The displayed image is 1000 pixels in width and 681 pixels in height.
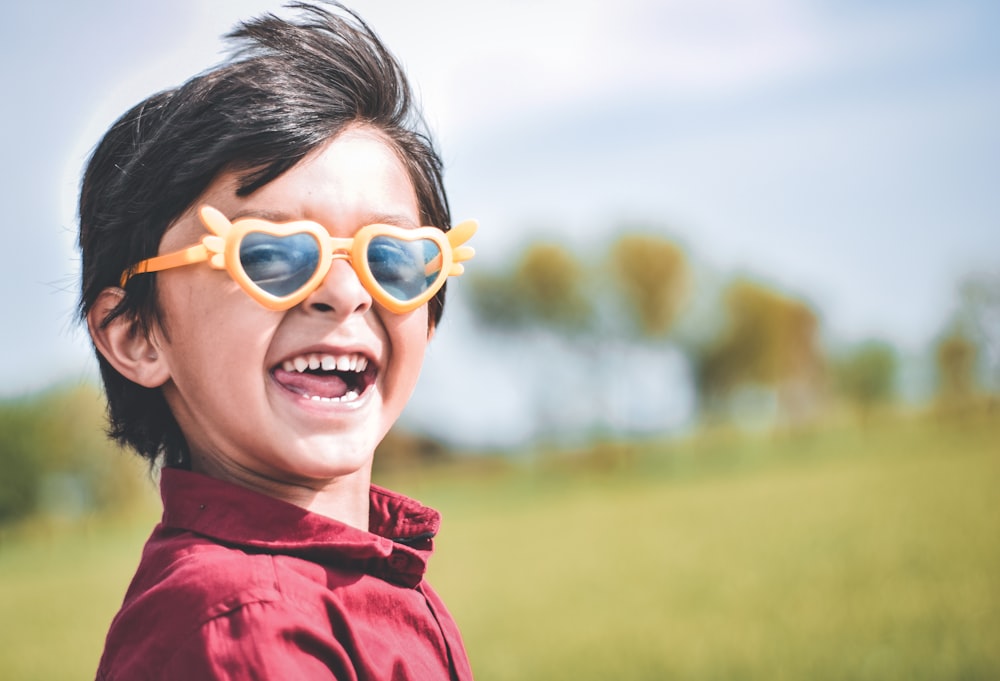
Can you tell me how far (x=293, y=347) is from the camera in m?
1.71

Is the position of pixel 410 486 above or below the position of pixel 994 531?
below

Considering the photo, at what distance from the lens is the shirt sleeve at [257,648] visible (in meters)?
1.37

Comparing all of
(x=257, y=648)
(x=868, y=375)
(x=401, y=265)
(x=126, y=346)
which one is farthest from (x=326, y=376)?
(x=868, y=375)

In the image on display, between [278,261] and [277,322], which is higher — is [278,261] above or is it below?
above

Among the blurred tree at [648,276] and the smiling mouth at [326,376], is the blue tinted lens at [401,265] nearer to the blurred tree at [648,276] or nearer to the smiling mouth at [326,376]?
the smiling mouth at [326,376]

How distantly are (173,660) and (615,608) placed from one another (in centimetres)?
1015

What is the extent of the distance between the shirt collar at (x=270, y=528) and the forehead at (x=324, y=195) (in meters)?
0.45

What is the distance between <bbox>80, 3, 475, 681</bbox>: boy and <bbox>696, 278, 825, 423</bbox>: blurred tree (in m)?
36.4

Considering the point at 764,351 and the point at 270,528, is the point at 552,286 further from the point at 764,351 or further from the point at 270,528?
the point at 270,528

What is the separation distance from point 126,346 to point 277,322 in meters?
0.39

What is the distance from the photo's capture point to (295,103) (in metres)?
1.82

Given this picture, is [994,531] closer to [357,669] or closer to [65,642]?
[65,642]

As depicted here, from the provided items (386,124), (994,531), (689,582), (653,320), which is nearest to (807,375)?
(653,320)

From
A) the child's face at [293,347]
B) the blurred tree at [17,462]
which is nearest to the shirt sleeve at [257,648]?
the child's face at [293,347]
